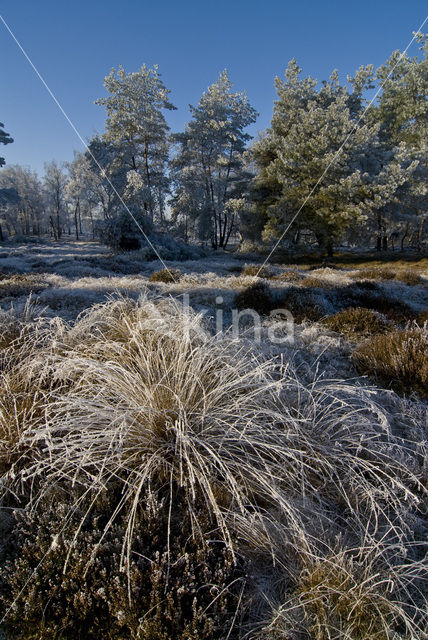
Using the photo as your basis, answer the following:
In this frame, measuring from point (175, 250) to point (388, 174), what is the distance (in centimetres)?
1200

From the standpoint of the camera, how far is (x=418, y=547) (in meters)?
1.80

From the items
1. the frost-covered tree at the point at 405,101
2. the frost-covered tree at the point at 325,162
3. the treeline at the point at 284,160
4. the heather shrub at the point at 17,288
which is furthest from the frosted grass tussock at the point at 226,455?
the frost-covered tree at the point at 405,101

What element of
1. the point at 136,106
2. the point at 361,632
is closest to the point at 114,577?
the point at 361,632

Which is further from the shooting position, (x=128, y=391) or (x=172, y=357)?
(x=172, y=357)

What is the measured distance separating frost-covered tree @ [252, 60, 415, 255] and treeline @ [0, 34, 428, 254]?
66 mm

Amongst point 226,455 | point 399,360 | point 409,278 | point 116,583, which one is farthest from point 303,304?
point 409,278

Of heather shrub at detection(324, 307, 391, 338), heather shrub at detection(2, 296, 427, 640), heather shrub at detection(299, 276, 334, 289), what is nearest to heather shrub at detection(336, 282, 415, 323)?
heather shrub at detection(299, 276, 334, 289)

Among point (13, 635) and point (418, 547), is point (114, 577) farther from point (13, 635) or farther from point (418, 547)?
point (418, 547)

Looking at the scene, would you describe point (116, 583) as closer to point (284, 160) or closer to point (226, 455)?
point (226, 455)

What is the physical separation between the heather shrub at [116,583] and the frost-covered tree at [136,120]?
82.9ft

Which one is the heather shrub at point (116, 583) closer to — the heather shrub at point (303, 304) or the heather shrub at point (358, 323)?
the heather shrub at point (358, 323)

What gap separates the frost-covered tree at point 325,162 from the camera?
16469 millimetres

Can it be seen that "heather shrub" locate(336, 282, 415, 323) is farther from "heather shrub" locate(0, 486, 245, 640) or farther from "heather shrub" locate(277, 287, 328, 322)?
"heather shrub" locate(0, 486, 245, 640)

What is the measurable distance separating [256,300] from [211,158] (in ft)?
76.3
